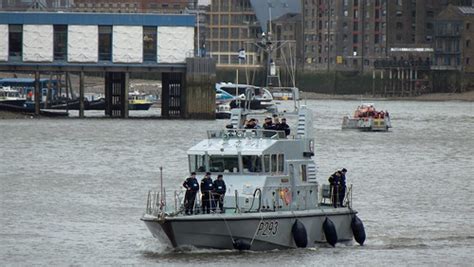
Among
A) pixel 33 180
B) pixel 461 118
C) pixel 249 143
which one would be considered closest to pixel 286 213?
pixel 249 143

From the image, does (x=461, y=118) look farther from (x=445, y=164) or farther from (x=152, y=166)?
(x=152, y=166)

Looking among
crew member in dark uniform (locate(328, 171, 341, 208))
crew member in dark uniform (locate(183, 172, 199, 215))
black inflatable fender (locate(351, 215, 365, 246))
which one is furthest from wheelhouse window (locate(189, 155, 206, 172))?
black inflatable fender (locate(351, 215, 365, 246))

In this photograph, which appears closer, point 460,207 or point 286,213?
point 286,213

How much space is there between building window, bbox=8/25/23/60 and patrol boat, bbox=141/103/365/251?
71369mm

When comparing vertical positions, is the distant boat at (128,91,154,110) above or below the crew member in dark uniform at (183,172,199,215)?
below

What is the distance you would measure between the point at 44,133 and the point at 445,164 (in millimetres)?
28085

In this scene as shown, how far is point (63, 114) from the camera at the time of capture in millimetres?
123750

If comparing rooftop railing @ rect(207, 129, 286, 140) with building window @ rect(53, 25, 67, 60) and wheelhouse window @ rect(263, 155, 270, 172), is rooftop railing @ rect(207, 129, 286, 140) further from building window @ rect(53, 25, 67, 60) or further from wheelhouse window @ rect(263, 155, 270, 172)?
building window @ rect(53, 25, 67, 60)

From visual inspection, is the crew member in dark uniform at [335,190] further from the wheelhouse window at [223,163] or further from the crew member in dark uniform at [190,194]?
the crew member in dark uniform at [190,194]

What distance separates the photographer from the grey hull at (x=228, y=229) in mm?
37500

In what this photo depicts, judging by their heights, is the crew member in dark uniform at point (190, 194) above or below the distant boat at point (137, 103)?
above

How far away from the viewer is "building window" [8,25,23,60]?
11169cm

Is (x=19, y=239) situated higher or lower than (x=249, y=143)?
lower

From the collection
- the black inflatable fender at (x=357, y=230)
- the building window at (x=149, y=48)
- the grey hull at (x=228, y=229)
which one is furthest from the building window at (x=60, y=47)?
the grey hull at (x=228, y=229)
